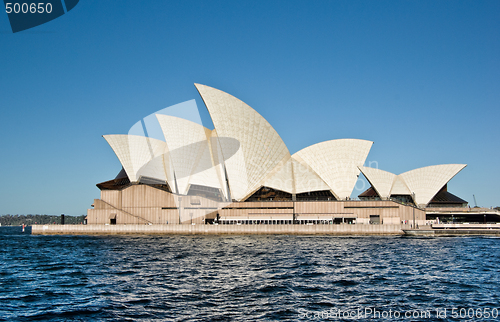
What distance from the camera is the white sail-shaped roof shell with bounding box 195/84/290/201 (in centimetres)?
A: 5378

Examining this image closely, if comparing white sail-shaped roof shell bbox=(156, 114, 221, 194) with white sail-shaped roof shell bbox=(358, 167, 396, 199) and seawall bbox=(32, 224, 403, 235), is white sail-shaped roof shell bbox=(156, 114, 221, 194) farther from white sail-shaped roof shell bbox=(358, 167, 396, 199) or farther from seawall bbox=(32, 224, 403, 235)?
white sail-shaped roof shell bbox=(358, 167, 396, 199)

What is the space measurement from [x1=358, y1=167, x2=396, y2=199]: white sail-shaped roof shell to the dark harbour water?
34085mm

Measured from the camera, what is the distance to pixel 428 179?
62.4 meters

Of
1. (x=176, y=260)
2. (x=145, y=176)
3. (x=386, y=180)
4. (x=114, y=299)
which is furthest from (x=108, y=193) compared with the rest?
(x=114, y=299)

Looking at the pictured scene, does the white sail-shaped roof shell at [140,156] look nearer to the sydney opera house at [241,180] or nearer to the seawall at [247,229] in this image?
the sydney opera house at [241,180]

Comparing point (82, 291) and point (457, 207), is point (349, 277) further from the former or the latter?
point (457, 207)

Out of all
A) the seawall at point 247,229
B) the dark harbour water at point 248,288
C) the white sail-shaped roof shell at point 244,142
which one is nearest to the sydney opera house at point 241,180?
the white sail-shaped roof shell at point 244,142

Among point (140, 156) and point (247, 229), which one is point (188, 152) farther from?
point (247, 229)

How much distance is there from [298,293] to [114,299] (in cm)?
687

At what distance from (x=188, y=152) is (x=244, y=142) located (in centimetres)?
831

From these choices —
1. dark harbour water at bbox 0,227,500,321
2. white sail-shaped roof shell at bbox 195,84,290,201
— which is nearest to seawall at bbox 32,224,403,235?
white sail-shaped roof shell at bbox 195,84,290,201

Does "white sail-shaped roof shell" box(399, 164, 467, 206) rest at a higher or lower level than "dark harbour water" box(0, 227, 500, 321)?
higher

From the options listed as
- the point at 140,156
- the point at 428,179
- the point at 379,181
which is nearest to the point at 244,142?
the point at 140,156

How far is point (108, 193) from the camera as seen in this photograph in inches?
2275
